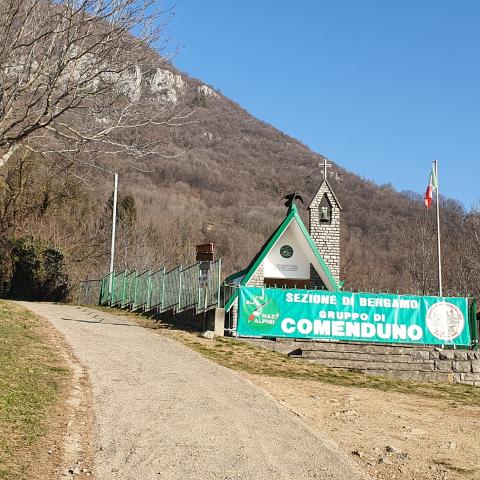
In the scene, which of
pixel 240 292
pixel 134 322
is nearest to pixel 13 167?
pixel 134 322

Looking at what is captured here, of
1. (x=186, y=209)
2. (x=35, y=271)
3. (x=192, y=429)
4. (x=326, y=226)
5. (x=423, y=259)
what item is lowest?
(x=192, y=429)

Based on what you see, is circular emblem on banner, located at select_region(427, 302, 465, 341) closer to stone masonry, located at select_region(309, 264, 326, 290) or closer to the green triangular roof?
the green triangular roof

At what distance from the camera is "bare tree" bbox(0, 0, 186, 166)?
11805 millimetres

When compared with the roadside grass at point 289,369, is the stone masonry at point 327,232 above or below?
above

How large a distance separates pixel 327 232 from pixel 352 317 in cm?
655

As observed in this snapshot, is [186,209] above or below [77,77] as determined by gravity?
above

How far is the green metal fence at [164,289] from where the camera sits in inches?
802

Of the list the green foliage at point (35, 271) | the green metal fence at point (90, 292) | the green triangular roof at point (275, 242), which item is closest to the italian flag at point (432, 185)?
the green triangular roof at point (275, 242)

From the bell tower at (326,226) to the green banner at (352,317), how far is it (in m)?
5.44

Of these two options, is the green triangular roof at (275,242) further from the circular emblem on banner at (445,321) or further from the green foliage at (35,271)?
the green foliage at (35,271)

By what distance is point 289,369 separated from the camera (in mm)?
15727

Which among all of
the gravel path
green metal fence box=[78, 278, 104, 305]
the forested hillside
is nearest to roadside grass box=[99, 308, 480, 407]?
the gravel path

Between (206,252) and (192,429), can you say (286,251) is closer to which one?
(206,252)

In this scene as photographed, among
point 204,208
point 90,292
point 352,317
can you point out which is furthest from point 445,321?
point 204,208
